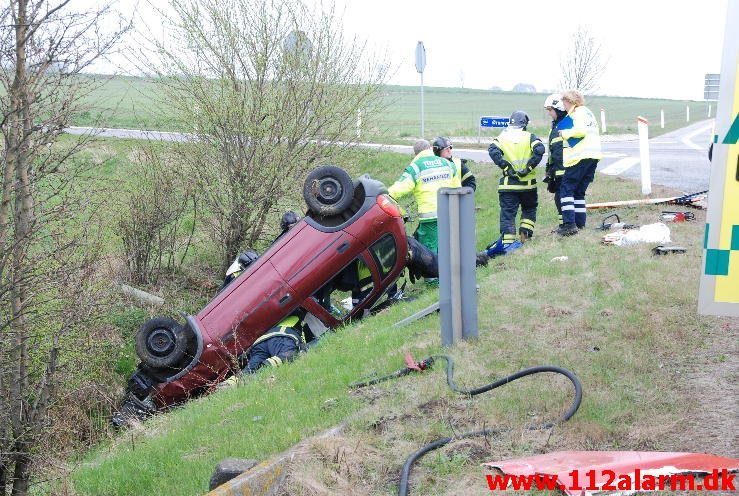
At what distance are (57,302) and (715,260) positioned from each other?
4.95 meters

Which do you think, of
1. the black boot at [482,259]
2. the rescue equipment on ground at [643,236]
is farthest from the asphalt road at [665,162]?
the black boot at [482,259]

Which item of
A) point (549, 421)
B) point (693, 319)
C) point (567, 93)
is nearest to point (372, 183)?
point (567, 93)

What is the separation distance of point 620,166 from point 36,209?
1349cm

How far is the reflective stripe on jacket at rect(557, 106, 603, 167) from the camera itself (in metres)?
9.69

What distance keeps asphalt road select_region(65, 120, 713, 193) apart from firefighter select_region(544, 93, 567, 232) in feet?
11.0

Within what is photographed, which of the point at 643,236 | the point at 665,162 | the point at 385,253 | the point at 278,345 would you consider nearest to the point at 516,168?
the point at 643,236

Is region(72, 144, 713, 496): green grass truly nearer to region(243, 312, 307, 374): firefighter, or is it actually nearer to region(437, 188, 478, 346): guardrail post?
region(437, 188, 478, 346): guardrail post

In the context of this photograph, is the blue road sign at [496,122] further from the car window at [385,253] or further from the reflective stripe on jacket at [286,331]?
the reflective stripe on jacket at [286,331]

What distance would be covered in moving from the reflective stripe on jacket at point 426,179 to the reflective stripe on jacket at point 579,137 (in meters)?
1.40

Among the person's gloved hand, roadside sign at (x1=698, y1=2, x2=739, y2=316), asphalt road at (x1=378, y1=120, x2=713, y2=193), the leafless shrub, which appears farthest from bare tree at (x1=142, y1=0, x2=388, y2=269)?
roadside sign at (x1=698, y1=2, x2=739, y2=316)

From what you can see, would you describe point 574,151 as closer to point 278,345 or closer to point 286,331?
point 286,331

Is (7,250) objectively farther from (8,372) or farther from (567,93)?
(567,93)

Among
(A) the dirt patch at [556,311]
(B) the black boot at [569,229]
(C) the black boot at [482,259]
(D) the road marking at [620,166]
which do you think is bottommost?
(C) the black boot at [482,259]

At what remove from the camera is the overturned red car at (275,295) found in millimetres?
8703
